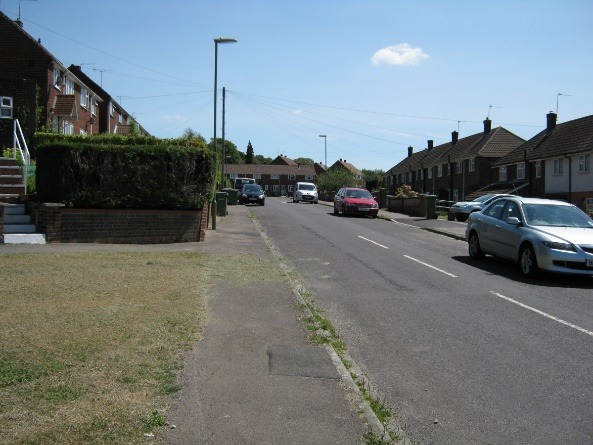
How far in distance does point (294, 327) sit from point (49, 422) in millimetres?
3654

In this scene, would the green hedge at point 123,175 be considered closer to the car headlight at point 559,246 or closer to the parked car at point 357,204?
the car headlight at point 559,246

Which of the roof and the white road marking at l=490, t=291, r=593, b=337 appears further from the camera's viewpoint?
the roof

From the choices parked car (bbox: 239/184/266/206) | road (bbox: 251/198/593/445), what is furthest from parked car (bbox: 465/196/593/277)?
parked car (bbox: 239/184/266/206)

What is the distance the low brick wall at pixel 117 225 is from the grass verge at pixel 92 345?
3.91 meters

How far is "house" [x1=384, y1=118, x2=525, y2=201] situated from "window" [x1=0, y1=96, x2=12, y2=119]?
1269 inches

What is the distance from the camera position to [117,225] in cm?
1548

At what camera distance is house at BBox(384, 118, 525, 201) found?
52.9m

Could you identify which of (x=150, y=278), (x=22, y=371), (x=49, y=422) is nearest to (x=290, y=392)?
(x=49, y=422)

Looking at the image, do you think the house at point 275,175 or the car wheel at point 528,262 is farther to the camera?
the house at point 275,175

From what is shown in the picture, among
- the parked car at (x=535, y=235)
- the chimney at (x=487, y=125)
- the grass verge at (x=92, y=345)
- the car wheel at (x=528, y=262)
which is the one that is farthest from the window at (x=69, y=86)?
the chimney at (x=487, y=125)

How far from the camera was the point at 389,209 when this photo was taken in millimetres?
39375

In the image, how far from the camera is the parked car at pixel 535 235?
11180 millimetres

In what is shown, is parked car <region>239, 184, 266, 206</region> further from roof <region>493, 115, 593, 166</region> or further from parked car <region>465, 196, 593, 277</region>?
parked car <region>465, 196, 593, 277</region>

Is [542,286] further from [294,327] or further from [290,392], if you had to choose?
[290,392]
